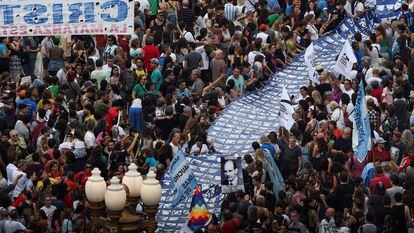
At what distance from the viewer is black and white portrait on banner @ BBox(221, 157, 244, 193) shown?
31.6 m

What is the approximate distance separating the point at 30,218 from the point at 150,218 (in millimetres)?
5433

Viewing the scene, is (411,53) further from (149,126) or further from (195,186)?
(195,186)

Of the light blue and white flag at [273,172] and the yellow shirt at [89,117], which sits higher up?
the light blue and white flag at [273,172]

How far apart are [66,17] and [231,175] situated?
8.31 meters

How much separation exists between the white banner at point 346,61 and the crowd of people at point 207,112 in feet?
0.83

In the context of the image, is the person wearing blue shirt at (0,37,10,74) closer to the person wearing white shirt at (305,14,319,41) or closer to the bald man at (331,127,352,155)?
the person wearing white shirt at (305,14,319,41)

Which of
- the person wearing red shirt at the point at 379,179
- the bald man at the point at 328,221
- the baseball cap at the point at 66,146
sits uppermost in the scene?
the person wearing red shirt at the point at 379,179

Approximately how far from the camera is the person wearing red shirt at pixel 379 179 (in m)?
30.9

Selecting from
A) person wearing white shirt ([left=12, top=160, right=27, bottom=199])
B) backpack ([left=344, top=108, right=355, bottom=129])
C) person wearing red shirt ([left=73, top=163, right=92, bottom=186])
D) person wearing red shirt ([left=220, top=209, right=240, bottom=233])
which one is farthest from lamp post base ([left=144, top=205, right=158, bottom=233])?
backpack ([left=344, top=108, right=355, bottom=129])

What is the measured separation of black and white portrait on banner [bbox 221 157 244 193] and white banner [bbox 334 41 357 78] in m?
6.28

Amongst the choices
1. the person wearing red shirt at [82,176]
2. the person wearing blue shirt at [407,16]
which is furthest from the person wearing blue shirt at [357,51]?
the person wearing red shirt at [82,176]

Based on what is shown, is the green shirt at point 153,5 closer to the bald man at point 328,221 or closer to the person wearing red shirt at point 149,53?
the person wearing red shirt at point 149,53

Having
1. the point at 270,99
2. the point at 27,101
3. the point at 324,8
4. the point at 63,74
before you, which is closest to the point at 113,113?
the point at 27,101

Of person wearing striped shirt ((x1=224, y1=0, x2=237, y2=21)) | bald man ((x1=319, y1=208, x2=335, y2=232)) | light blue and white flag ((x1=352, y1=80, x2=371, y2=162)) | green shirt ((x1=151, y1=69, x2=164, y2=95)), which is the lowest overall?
person wearing striped shirt ((x1=224, y1=0, x2=237, y2=21))
